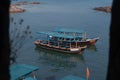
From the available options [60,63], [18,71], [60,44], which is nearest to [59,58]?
[60,63]

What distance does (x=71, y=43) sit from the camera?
13711 millimetres

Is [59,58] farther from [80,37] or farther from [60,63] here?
[80,37]

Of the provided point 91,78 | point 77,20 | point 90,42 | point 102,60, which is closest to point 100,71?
point 91,78

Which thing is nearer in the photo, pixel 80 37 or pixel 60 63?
pixel 60 63

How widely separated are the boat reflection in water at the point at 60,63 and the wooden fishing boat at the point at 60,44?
18 cm

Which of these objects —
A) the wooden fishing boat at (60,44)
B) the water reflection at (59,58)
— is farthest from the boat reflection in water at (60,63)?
the wooden fishing boat at (60,44)

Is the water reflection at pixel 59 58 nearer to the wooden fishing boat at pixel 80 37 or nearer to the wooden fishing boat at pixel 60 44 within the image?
the wooden fishing boat at pixel 60 44

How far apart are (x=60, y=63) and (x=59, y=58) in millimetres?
1069

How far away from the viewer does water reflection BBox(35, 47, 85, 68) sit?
36.9 ft

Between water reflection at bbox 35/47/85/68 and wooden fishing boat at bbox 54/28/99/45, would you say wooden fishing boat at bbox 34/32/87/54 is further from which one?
wooden fishing boat at bbox 54/28/99/45

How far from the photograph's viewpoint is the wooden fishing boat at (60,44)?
13.1m

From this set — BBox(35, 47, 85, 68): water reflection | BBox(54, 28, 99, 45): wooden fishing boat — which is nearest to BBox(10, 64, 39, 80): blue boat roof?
BBox(35, 47, 85, 68): water reflection

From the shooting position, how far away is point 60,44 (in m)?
13.6
